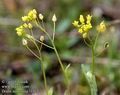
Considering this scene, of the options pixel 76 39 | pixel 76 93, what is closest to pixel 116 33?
pixel 76 39

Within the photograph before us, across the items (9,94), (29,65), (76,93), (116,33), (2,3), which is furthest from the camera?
(2,3)

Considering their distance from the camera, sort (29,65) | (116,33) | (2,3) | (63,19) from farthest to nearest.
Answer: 1. (2,3)
2. (63,19)
3. (116,33)
4. (29,65)

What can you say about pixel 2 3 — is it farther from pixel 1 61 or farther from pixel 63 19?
pixel 1 61

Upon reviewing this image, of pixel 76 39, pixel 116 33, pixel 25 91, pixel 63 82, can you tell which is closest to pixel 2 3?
pixel 76 39

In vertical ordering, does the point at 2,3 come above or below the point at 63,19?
above

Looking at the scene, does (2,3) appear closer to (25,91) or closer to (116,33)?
(116,33)

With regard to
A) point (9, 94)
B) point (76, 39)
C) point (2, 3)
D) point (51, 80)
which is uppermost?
point (2, 3)

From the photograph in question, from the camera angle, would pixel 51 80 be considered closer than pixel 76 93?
No
